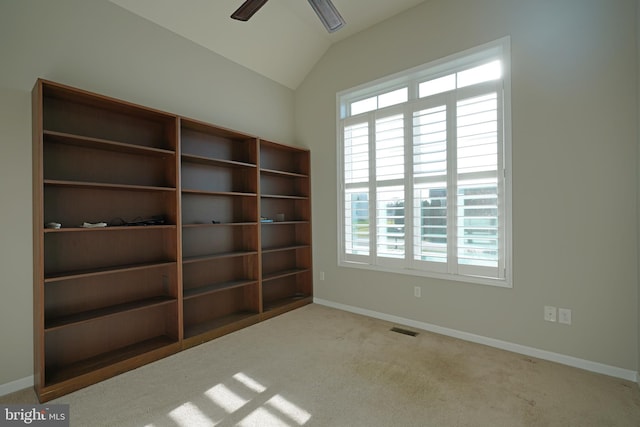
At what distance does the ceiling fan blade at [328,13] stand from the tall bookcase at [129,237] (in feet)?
4.86

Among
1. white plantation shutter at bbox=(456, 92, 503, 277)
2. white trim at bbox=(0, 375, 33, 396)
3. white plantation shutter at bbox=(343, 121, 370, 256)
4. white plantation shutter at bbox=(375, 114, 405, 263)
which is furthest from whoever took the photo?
white plantation shutter at bbox=(343, 121, 370, 256)

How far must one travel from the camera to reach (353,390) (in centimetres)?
212

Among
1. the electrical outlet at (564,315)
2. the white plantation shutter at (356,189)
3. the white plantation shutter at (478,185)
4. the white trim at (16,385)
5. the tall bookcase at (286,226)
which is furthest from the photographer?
the tall bookcase at (286,226)

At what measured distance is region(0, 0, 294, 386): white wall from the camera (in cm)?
214

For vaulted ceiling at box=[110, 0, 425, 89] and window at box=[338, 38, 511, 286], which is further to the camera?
vaulted ceiling at box=[110, 0, 425, 89]

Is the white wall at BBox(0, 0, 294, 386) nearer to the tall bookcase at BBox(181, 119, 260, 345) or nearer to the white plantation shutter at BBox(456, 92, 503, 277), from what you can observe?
the tall bookcase at BBox(181, 119, 260, 345)

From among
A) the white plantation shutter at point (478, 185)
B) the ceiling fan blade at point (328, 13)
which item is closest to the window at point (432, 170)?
the white plantation shutter at point (478, 185)

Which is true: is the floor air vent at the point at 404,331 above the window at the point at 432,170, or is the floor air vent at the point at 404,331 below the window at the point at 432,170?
below

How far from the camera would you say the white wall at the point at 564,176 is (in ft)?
7.39

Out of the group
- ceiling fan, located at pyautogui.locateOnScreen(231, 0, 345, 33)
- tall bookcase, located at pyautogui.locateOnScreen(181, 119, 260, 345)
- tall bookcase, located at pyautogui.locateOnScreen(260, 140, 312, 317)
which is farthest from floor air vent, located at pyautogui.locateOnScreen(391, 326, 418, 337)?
ceiling fan, located at pyautogui.locateOnScreen(231, 0, 345, 33)

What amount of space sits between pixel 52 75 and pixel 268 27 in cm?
220

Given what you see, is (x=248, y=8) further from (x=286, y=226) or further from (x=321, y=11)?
(x=286, y=226)

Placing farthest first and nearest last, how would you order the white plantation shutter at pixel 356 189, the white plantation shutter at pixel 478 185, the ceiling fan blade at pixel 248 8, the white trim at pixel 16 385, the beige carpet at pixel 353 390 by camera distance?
the white plantation shutter at pixel 356 189 < the white plantation shutter at pixel 478 185 < the ceiling fan blade at pixel 248 8 < the white trim at pixel 16 385 < the beige carpet at pixel 353 390

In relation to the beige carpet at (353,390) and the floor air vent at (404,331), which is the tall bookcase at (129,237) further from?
the floor air vent at (404,331)
